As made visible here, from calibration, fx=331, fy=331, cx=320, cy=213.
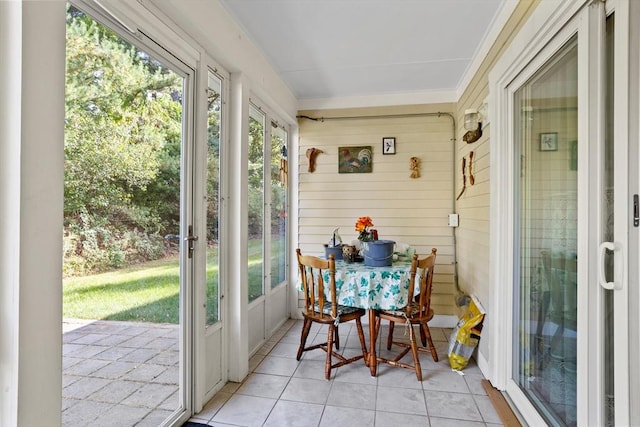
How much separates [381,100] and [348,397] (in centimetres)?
299

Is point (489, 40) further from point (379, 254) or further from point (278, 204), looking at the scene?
point (278, 204)

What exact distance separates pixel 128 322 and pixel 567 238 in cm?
211

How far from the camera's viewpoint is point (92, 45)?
133 cm

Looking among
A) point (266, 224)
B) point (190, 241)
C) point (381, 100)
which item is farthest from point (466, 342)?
point (381, 100)

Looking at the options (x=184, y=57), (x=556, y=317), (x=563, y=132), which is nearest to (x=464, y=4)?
(x=563, y=132)

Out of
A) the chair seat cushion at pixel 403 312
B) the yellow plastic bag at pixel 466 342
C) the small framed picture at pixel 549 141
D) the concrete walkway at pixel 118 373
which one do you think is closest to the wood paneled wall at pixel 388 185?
the yellow plastic bag at pixel 466 342

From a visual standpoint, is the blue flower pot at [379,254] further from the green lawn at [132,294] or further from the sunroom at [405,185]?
the green lawn at [132,294]

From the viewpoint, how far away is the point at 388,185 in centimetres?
372

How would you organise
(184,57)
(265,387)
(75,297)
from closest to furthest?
1. (75,297)
2. (184,57)
3. (265,387)

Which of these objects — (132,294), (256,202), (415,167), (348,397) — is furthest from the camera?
(415,167)

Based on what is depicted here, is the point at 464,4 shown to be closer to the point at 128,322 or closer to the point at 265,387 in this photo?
the point at 128,322

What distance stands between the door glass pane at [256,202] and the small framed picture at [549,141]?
209 cm

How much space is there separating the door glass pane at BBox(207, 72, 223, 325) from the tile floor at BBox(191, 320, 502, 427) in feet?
1.93

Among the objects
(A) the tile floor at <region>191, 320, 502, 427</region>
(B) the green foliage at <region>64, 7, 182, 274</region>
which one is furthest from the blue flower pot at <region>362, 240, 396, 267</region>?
(B) the green foliage at <region>64, 7, 182, 274</region>
